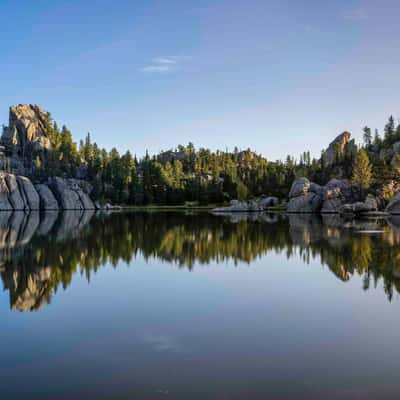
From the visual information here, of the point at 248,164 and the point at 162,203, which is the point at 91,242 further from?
the point at 248,164

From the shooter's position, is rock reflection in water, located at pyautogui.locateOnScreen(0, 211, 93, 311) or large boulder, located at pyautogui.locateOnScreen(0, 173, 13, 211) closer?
rock reflection in water, located at pyautogui.locateOnScreen(0, 211, 93, 311)

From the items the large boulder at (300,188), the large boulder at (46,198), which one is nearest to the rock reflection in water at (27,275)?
the large boulder at (300,188)

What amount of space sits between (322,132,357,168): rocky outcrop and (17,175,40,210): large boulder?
89.6 m

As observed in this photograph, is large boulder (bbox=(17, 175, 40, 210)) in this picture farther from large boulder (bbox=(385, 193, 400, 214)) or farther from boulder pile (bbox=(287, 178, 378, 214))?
large boulder (bbox=(385, 193, 400, 214))

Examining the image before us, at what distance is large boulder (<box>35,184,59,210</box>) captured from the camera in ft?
366

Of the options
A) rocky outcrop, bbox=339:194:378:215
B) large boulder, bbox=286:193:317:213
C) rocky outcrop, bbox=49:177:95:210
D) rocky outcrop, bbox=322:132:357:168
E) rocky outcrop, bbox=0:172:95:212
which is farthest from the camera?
rocky outcrop, bbox=322:132:357:168

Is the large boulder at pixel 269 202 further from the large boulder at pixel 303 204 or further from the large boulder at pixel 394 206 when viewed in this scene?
the large boulder at pixel 394 206

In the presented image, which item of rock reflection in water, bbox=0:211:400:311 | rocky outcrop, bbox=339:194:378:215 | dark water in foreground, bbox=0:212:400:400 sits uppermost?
rocky outcrop, bbox=339:194:378:215

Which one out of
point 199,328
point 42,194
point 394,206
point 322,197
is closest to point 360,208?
point 394,206

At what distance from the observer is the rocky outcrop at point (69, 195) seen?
115 meters

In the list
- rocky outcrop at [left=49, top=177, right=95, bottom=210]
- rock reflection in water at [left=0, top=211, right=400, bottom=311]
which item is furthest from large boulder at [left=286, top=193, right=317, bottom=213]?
rocky outcrop at [left=49, top=177, right=95, bottom=210]

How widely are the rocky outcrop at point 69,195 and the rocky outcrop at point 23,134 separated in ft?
80.2

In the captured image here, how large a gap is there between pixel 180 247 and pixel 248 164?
5358 inches

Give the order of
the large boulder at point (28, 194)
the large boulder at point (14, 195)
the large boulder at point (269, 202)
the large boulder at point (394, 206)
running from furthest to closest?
1. the large boulder at point (269, 202)
2. the large boulder at point (28, 194)
3. the large boulder at point (14, 195)
4. the large boulder at point (394, 206)
